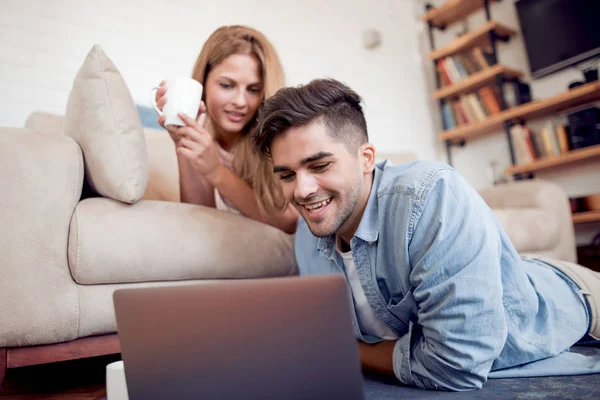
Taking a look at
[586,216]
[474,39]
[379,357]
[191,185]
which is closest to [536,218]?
[586,216]

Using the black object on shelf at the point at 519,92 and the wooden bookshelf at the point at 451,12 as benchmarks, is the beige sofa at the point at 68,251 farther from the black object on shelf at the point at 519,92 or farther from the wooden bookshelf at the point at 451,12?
the wooden bookshelf at the point at 451,12

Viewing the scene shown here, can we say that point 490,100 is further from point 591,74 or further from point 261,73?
point 261,73

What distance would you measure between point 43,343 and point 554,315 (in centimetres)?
105

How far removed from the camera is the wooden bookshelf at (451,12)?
10.6 ft

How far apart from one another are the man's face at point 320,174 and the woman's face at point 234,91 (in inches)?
20.2

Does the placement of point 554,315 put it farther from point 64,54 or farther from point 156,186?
point 64,54

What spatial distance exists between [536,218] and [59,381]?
1798mm

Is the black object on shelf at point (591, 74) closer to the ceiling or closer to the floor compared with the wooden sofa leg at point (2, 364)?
closer to the ceiling

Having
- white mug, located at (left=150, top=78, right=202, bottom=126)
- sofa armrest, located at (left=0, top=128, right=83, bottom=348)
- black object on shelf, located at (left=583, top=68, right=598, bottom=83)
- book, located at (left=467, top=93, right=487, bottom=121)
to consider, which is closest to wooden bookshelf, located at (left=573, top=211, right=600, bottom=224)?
black object on shelf, located at (left=583, top=68, right=598, bottom=83)

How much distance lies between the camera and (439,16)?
3430mm

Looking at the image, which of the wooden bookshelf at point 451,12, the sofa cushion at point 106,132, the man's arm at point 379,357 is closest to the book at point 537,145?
Answer: the wooden bookshelf at point 451,12

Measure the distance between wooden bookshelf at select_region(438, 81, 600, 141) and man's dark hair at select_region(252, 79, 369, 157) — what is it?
7.55 ft

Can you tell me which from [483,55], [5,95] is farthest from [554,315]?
[483,55]

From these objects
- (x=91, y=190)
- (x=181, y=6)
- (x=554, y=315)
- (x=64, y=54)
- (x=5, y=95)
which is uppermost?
(x=181, y=6)
